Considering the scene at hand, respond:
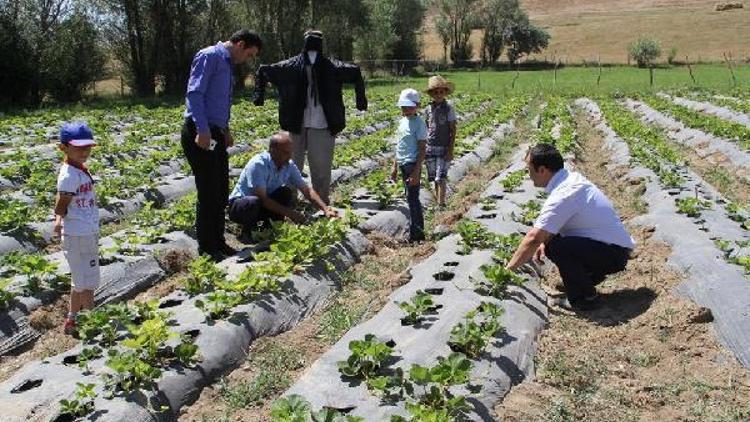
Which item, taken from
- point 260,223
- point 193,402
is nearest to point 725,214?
point 260,223

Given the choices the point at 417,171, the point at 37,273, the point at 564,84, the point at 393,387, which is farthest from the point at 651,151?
the point at 564,84

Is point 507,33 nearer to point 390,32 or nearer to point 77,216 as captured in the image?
point 390,32

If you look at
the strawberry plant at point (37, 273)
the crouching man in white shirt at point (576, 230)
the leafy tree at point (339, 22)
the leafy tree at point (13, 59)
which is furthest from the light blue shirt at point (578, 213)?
the leafy tree at point (339, 22)

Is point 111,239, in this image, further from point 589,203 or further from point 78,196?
point 589,203

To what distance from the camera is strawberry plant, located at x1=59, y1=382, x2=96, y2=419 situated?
3.73 metres

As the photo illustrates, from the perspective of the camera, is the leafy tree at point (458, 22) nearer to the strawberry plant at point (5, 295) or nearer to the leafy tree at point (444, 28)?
the leafy tree at point (444, 28)

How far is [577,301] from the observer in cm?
589

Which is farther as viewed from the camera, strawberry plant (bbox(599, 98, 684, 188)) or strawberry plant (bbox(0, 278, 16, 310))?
strawberry plant (bbox(599, 98, 684, 188))

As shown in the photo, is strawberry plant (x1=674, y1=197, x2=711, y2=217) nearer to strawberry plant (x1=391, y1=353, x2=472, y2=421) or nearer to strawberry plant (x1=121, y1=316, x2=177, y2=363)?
strawberry plant (x1=391, y1=353, x2=472, y2=421)

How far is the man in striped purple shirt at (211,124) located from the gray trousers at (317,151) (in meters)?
1.61

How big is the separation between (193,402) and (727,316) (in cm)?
391

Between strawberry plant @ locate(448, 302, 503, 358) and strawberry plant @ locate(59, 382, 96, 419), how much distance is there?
7.33ft

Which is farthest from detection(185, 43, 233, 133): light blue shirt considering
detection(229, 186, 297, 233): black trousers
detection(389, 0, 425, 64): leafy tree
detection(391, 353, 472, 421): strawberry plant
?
detection(389, 0, 425, 64): leafy tree

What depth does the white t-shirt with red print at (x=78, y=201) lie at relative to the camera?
5039 millimetres
